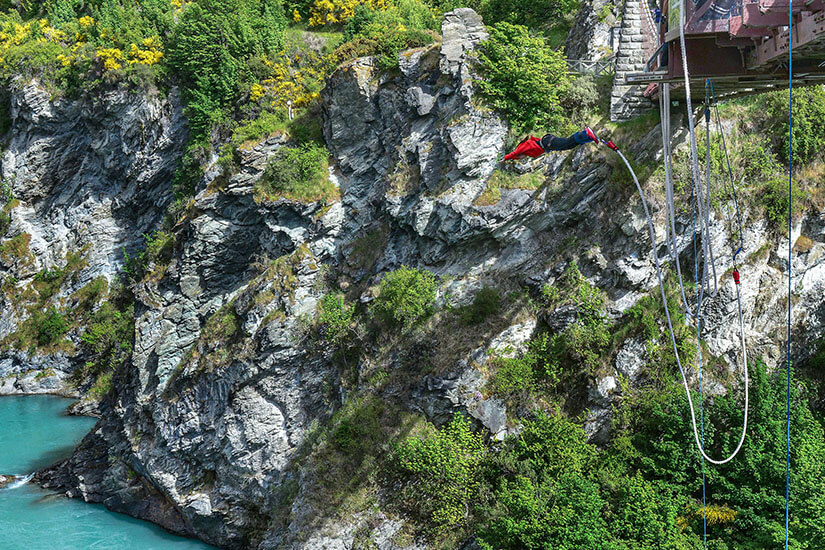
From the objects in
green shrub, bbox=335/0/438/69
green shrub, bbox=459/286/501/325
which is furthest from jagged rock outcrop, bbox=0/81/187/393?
green shrub, bbox=459/286/501/325

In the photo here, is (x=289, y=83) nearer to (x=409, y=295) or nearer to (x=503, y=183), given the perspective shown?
(x=503, y=183)

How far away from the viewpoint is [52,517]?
70.1 ft

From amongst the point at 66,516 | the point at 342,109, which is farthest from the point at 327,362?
the point at 66,516

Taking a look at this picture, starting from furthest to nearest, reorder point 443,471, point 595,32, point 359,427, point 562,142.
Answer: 1. point 595,32
2. point 359,427
3. point 443,471
4. point 562,142

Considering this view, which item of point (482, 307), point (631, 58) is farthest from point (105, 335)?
point (631, 58)

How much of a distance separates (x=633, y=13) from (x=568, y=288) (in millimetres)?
6466

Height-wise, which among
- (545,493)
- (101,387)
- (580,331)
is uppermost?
(580,331)

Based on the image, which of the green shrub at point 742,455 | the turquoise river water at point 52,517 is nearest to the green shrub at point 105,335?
the turquoise river water at point 52,517

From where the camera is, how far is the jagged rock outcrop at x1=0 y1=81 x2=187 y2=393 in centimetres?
3066

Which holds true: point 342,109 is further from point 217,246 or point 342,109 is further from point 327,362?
point 327,362

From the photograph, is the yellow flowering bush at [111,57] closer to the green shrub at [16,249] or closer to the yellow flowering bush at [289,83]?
the yellow flowering bush at [289,83]

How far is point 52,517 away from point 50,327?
46.8ft

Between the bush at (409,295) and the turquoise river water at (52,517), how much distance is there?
9.75 m

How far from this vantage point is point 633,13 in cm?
1471
